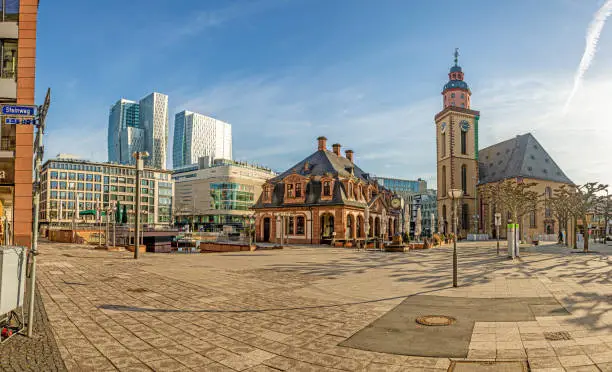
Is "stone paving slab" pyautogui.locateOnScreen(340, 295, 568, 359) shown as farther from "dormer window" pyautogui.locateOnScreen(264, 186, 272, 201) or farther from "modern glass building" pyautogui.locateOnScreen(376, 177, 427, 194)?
"modern glass building" pyautogui.locateOnScreen(376, 177, 427, 194)

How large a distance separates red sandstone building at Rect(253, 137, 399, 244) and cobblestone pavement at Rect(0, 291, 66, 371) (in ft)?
124

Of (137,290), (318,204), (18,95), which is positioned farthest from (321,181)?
(137,290)

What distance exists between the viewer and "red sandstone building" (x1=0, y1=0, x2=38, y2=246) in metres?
22.2

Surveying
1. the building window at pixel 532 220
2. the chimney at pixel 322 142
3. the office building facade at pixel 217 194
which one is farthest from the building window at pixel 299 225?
the office building facade at pixel 217 194

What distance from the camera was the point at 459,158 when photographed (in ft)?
270

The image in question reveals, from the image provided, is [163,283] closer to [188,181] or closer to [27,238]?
[27,238]

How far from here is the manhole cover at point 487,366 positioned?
6039 mm

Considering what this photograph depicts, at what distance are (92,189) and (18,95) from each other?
109 metres

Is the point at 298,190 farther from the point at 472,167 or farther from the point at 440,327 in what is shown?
the point at 472,167

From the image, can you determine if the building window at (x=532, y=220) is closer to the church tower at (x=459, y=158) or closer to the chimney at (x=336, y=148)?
the church tower at (x=459, y=158)

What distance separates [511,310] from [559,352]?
11.2ft

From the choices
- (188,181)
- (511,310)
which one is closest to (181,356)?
(511,310)

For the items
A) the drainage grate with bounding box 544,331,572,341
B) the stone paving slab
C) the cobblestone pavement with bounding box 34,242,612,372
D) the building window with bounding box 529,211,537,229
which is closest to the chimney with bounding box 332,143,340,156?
the building window with bounding box 529,211,537,229

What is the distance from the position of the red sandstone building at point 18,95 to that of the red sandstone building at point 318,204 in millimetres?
26951
